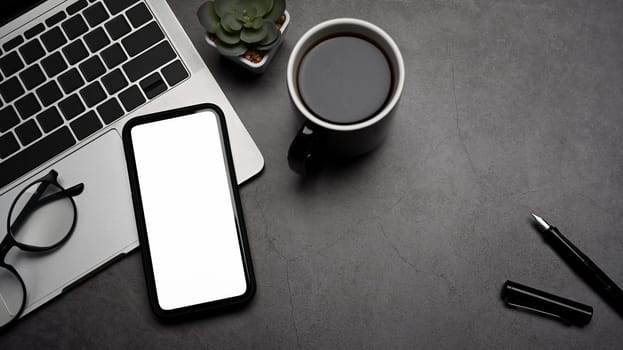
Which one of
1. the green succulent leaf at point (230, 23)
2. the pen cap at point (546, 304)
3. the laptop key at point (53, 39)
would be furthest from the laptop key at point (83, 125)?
the pen cap at point (546, 304)

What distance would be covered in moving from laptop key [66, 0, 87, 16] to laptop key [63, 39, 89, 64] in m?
0.04

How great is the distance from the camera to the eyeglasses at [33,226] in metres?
0.59

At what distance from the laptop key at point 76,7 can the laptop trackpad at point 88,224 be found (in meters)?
0.17

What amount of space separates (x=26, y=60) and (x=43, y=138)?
11 cm

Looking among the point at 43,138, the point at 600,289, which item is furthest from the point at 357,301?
the point at 43,138

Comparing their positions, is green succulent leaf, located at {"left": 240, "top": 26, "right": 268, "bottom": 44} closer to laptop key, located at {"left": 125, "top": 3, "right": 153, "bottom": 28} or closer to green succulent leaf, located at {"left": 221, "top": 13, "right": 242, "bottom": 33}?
green succulent leaf, located at {"left": 221, "top": 13, "right": 242, "bottom": 33}

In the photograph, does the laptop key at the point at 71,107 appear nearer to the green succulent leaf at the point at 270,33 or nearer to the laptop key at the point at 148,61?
the laptop key at the point at 148,61

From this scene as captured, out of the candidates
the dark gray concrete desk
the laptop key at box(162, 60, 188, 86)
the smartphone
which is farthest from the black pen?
the laptop key at box(162, 60, 188, 86)

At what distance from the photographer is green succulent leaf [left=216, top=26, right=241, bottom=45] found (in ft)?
1.84

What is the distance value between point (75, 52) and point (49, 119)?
9 cm

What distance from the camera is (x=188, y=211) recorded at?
60 cm

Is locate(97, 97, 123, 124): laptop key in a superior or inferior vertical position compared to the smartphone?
superior

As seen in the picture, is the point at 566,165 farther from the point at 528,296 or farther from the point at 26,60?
the point at 26,60

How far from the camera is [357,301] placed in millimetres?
604
